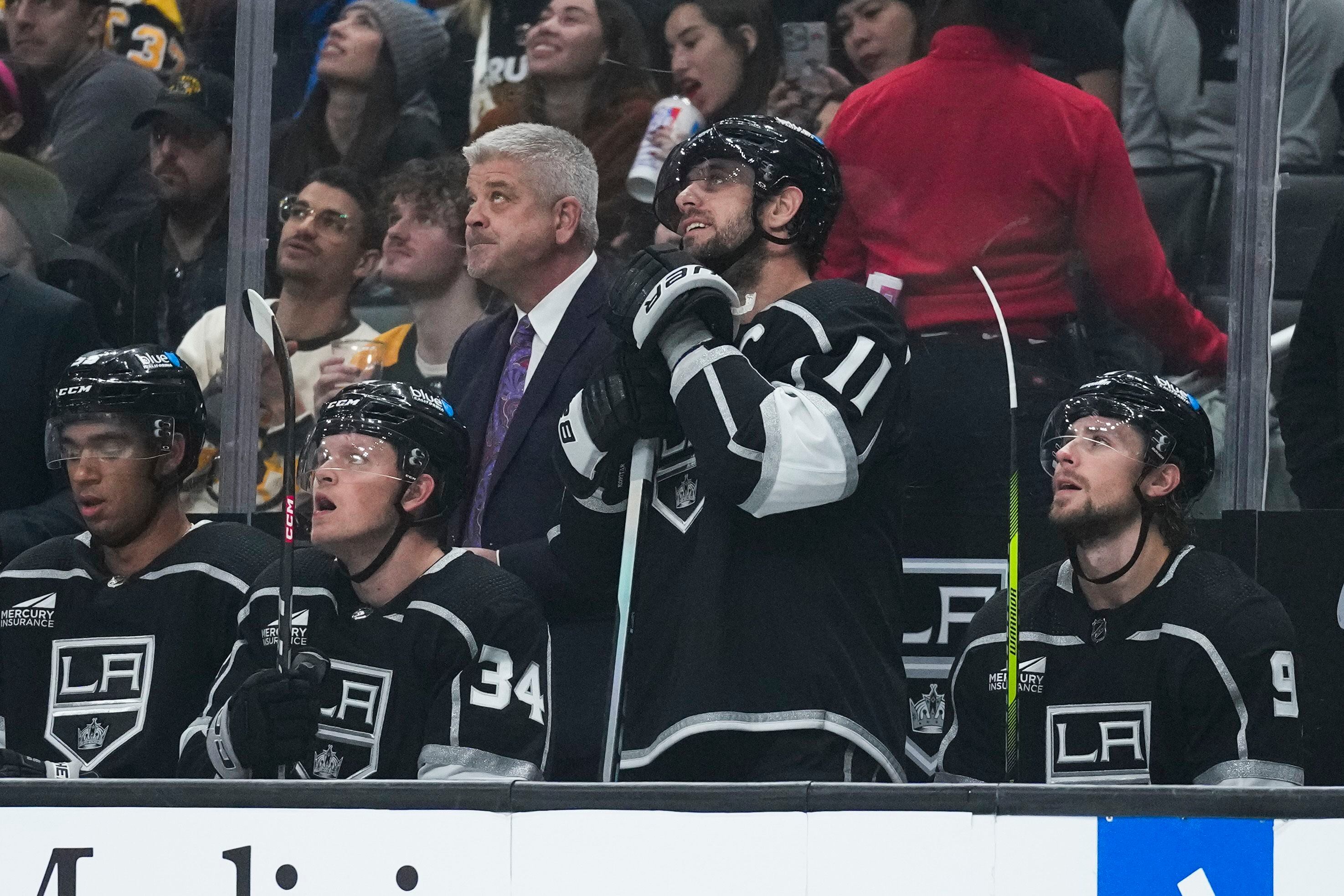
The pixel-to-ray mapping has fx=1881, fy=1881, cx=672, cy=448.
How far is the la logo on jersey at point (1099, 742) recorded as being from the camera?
3154 mm

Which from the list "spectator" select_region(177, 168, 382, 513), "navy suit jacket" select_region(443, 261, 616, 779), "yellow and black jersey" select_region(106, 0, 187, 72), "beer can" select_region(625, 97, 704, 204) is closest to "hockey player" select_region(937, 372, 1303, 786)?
"navy suit jacket" select_region(443, 261, 616, 779)

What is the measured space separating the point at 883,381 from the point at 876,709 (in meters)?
0.52

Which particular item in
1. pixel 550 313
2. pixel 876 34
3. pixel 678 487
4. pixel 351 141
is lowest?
pixel 678 487

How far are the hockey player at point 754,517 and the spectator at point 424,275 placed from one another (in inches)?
35.4

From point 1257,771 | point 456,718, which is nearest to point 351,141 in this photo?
point 456,718

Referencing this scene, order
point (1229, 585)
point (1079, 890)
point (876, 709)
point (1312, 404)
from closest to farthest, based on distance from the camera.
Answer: point (1079, 890) → point (876, 709) → point (1229, 585) → point (1312, 404)

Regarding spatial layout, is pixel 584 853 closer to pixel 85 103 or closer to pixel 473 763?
pixel 473 763

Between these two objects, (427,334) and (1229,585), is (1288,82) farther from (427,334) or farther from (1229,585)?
(427,334)

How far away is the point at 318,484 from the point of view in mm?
3389

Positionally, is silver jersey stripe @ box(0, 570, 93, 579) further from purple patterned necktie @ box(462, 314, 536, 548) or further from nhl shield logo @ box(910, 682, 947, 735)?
nhl shield logo @ box(910, 682, 947, 735)

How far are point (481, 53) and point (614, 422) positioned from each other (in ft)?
4.19

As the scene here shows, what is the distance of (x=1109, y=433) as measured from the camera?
3.34 meters

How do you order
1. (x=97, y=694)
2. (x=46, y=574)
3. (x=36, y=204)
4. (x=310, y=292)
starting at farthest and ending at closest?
(x=36, y=204)
(x=310, y=292)
(x=46, y=574)
(x=97, y=694)

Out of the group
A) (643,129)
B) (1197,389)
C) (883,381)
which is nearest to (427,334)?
(643,129)
